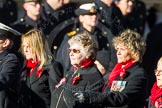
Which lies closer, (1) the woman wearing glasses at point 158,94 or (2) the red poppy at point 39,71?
(1) the woman wearing glasses at point 158,94

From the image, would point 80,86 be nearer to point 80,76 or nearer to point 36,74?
point 80,76

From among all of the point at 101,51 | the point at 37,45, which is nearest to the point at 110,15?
the point at 101,51

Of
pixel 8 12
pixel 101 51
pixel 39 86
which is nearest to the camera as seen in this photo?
pixel 39 86

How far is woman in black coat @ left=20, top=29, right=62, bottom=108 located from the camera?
8.38 m

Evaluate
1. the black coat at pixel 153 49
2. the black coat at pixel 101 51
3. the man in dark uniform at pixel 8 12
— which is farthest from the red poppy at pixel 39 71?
the black coat at pixel 153 49

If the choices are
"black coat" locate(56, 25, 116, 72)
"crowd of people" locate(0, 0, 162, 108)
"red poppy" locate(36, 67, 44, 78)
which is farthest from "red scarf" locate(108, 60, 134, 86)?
"black coat" locate(56, 25, 116, 72)

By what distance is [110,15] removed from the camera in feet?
34.8

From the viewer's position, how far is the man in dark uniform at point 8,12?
1103 cm

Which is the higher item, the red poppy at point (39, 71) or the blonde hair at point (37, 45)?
the blonde hair at point (37, 45)

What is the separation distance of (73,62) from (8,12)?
12.2 feet

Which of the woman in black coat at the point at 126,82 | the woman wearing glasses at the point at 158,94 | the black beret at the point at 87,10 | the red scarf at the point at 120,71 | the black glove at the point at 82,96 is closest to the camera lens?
the black glove at the point at 82,96

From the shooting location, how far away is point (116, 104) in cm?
748

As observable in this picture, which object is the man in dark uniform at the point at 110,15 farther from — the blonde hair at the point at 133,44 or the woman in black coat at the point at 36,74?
the blonde hair at the point at 133,44

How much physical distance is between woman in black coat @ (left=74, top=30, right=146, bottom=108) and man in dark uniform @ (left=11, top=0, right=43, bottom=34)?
8.55 ft
